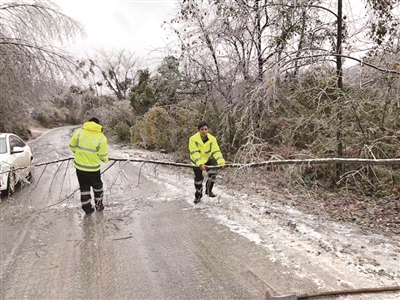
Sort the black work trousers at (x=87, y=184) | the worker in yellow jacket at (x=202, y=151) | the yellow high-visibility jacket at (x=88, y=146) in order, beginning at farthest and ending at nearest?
the worker in yellow jacket at (x=202, y=151) < the black work trousers at (x=87, y=184) < the yellow high-visibility jacket at (x=88, y=146)

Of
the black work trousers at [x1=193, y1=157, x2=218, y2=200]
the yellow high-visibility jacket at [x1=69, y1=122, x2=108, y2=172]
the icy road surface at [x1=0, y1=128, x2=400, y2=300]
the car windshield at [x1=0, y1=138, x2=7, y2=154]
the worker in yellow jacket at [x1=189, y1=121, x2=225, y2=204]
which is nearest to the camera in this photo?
the icy road surface at [x1=0, y1=128, x2=400, y2=300]

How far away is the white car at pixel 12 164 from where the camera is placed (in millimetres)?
6852

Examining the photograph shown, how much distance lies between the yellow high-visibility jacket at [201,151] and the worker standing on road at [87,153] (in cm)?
160

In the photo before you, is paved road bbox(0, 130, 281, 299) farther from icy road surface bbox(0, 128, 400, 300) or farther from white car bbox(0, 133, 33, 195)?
white car bbox(0, 133, 33, 195)

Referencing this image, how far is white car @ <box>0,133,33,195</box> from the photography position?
6.85 metres

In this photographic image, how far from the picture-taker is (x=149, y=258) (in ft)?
14.1

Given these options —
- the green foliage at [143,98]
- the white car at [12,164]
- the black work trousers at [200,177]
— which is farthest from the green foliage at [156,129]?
the black work trousers at [200,177]

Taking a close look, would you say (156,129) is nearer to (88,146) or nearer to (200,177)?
(200,177)

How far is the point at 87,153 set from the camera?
230 inches

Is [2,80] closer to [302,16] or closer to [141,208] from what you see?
[141,208]

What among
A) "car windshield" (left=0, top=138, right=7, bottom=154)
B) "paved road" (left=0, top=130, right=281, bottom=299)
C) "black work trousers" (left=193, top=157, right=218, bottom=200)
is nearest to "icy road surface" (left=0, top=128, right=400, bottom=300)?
"paved road" (left=0, top=130, right=281, bottom=299)

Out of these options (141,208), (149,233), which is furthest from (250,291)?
(141,208)

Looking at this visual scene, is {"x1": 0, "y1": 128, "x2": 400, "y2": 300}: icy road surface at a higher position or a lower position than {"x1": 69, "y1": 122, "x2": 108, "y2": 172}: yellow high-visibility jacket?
lower

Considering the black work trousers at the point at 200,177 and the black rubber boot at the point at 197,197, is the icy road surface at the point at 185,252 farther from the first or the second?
the black work trousers at the point at 200,177
